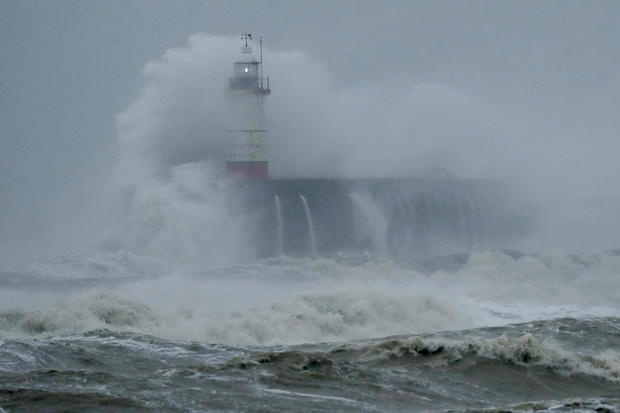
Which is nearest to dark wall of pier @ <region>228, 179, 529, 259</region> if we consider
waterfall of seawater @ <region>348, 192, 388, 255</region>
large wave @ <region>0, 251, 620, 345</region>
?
waterfall of seawater @ <region>348, 192, 388, 255</region>

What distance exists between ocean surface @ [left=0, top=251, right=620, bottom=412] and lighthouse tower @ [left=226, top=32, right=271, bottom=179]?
50.7 ft

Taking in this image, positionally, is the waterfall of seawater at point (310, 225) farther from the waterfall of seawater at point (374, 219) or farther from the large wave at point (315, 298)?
the large wave at point (315, 298)

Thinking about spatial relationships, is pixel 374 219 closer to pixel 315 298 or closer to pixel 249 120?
pixel 249 120

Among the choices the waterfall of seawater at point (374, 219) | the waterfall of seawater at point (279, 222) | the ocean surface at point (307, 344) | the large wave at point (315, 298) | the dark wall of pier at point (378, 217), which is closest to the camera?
the ocean surface at point (307, 344)

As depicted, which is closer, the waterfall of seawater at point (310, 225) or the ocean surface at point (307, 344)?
the ocean surface at point (307, 344)

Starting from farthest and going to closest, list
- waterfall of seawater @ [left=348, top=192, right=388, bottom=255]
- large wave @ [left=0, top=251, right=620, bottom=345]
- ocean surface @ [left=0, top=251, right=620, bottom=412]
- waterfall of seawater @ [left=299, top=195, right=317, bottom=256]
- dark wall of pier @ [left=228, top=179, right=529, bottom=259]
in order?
waterfall of seawater @ [left=348, top=192, right=388, bottom=255]
dark wall of pier @ [left=228, top=179, right=529, bottom=259]
waterfall of seawater @ [left=299, top=195, right=317, bottom=256]
large wave @ [left=0, top=251, right=620, bottom=345]
ocean surface @ [left=0, top=251, right=620, bottom=412]

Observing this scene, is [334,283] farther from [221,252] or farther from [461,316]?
[221,252]

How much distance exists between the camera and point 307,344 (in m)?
13.0

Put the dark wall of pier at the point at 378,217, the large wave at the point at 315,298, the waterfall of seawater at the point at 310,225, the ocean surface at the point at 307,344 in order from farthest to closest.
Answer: the dark wall of pier at the point at 378,217 < the waterfall of seawater at the point at 310,225 < the large wave at the point at 315,298 < the ocean surface at the point at 307,344

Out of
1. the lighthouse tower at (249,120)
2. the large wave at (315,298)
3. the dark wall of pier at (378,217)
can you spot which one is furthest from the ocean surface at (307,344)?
the lighthouse tower at (249,120)

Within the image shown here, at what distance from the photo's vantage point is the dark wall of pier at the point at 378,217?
31595 mm

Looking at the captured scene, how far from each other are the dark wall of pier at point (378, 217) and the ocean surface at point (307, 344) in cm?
839

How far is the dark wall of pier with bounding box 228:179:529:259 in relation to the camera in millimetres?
31595

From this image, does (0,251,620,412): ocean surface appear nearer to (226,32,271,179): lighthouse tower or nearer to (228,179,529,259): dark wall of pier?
(228,179,529,259): dark wall of pier
